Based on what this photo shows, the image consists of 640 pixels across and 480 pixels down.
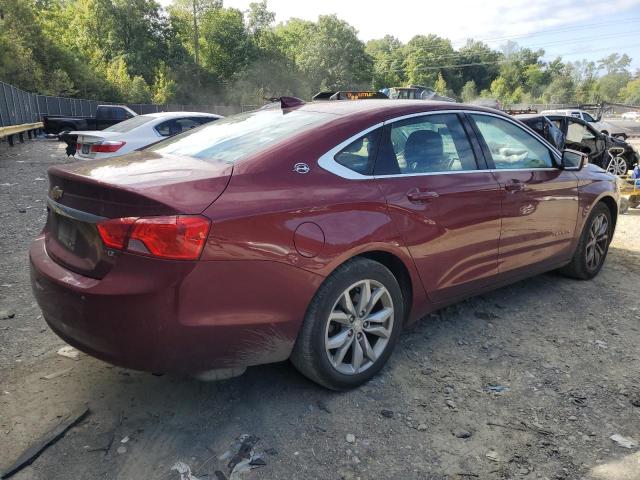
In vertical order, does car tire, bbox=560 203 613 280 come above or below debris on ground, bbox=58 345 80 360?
above

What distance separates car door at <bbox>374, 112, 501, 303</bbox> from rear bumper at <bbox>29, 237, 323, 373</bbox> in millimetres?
880

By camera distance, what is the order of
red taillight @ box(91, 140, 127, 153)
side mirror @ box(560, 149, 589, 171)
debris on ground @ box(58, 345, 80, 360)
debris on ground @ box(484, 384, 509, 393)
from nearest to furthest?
debris on ground @ box(484, 384, 509, 393) < debris on ground @ box(58, 345, 80, 360) < side mirror @ box(560, 149, 589, 171) < red taillight @ box(91, 140, 127, 153)

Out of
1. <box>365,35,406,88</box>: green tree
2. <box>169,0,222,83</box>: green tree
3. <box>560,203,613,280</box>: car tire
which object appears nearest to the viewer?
<box>560,203,613,280</box>: car tire

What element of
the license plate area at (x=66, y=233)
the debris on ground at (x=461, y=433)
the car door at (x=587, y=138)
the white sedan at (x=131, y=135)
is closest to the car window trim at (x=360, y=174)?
the license plate area at (x=66, y=233)

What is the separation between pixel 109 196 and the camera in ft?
7.93

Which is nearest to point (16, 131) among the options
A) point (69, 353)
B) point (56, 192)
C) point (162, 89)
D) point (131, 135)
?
point (131, 135)

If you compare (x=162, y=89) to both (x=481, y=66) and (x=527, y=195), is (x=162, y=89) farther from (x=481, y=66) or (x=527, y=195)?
(x=481, y=66)

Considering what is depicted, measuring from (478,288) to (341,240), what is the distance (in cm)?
150

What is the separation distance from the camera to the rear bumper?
229cm

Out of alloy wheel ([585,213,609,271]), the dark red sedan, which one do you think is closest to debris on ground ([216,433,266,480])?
the dark red sedan

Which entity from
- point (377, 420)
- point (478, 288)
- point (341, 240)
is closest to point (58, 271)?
point (341, 240)

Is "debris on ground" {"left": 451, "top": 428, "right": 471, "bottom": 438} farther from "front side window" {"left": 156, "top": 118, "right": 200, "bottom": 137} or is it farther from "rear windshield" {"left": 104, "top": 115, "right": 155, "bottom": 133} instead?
"rear windshield" {"left": 104, "top": 115, "right": 155, "bottom": 133}

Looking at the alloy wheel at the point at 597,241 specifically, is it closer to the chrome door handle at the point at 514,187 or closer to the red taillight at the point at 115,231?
the chrome door handle at the point at 514,187

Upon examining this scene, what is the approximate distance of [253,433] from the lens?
2.64 meters
